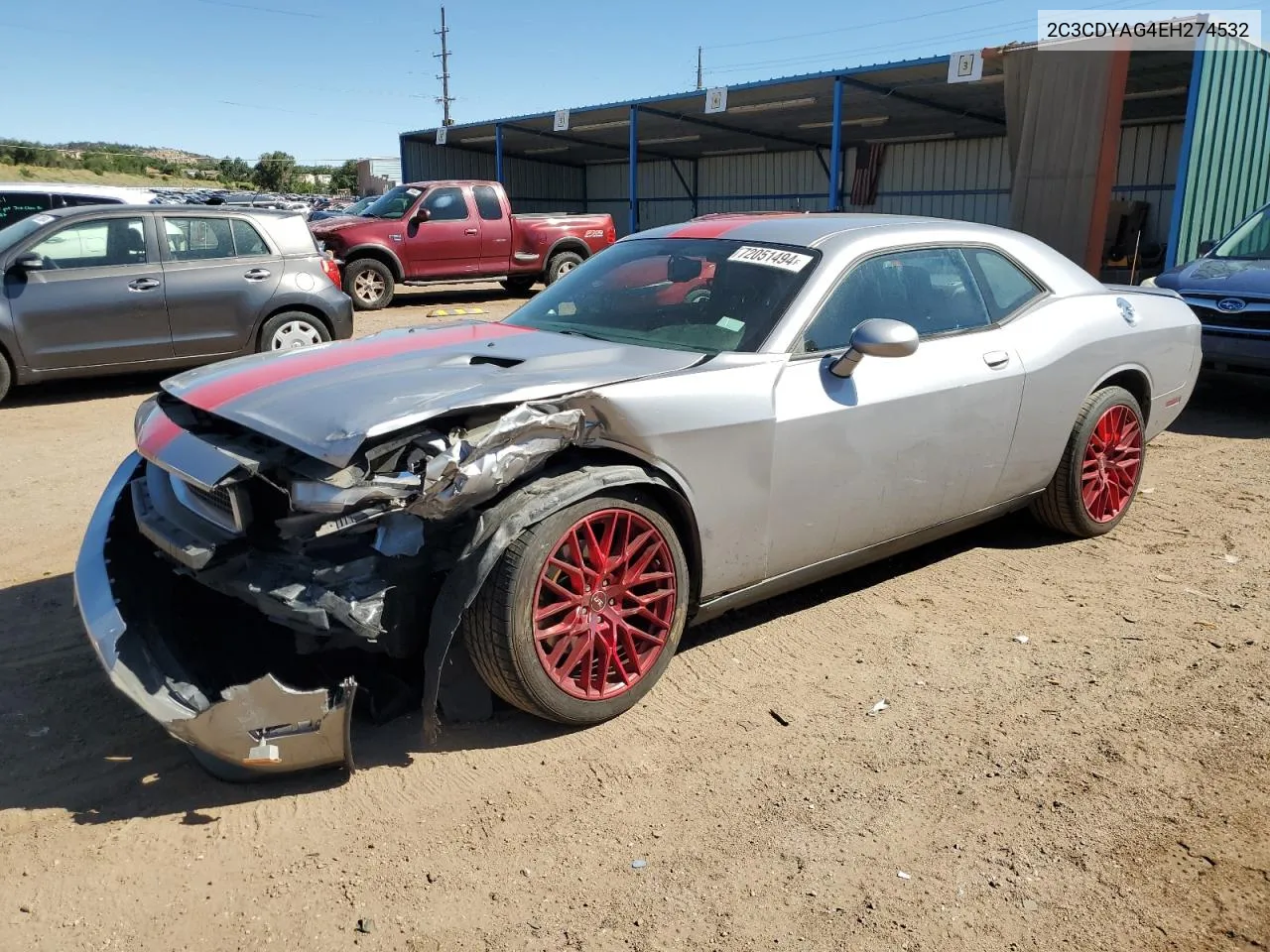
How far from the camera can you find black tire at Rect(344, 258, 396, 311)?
14938mm

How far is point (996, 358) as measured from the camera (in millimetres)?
4195

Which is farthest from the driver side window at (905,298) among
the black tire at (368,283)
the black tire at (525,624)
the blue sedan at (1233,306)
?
the black tire at (368,283)

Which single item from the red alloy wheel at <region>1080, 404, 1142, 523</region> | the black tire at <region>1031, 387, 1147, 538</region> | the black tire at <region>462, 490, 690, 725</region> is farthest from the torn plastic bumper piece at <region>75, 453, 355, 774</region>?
the red alloy wheel at <region>1080, 404, 1142, 523</region>

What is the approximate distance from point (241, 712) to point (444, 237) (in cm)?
1398

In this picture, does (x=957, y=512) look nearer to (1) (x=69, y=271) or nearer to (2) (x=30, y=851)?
(2) (x=30, y=851)

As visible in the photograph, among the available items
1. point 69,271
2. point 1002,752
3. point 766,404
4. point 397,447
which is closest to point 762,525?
point 766,404

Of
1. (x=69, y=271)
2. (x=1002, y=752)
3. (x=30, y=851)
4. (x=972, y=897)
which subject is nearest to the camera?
(x=972, y=897)

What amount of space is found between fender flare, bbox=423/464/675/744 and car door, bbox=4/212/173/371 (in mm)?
6646

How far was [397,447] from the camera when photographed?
2.88m

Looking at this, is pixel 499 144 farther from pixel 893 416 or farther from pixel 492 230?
pixel 893 416

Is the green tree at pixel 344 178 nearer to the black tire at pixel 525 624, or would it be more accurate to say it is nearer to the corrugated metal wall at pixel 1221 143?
the corrugated metal wall at pixel 1221 143

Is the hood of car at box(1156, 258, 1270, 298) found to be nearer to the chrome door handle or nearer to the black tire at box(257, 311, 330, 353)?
the chrome door handle

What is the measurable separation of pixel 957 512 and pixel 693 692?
4.96 feet

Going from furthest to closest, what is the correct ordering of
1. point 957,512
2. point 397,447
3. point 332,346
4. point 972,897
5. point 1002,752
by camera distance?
point 957,512 → point 332,346 → point 1002,752 → point 397,447 → point 972,897
